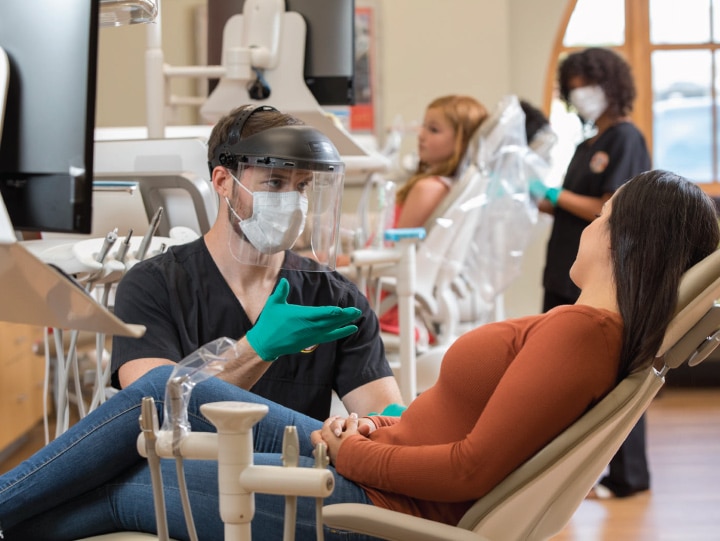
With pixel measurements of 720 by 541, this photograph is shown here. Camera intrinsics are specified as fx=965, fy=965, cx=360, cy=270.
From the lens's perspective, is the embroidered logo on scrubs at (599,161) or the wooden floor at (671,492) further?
the embroidered logo on scrubs at (599,161)

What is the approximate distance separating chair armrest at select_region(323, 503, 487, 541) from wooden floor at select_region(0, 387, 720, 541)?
5.45ft

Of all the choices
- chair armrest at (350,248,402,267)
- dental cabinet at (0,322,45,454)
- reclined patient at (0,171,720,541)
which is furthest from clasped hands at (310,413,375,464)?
dental cabinet at (0,322,45,454)

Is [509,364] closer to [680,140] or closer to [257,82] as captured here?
Answer: [257,82]

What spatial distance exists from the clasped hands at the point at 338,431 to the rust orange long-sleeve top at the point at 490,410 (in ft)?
0.11

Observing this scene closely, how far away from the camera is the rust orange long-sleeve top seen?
3.64 ft

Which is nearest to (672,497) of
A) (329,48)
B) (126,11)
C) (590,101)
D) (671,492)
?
(671,492)

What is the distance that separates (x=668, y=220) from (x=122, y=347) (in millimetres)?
818

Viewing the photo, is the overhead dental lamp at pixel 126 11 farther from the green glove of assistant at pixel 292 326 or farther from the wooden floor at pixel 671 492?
the wooden floor at pixel 671 492

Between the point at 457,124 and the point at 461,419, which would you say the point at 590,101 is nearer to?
the point at 457,124

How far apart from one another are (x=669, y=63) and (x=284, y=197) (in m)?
4.28

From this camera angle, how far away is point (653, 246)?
121 cm

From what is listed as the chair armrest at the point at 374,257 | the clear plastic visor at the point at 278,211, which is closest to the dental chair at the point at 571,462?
the clear plastic visor at the point at 278,211

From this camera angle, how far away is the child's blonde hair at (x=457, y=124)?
10.7 feet

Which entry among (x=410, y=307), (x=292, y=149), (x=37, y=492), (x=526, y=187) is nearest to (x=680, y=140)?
(x=526, y=187)
